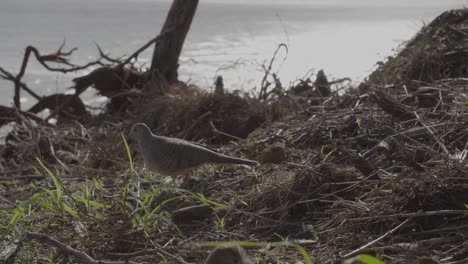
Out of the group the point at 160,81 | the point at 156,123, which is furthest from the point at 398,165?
the point at 160,81

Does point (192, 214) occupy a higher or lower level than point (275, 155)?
lower

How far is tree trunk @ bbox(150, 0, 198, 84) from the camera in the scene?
6.76 metres

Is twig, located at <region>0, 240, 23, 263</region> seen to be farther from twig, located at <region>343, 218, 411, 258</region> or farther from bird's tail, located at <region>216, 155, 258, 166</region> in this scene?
twig, located at <region>343, 218, 411, 258</region>

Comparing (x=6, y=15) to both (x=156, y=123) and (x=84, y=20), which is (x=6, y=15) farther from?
(x=156, y=123)

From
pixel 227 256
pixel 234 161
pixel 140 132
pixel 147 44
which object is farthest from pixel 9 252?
pixel 147 44

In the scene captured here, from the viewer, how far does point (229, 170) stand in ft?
12.9

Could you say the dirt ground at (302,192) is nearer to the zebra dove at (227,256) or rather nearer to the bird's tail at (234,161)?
the bird's tail at (234,161)

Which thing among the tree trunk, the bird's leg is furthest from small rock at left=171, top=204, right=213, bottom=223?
the tree trunk

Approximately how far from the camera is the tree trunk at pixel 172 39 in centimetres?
676

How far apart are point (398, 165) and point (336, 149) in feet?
1.43

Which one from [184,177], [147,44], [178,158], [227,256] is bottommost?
[184,177]

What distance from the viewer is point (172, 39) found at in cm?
688

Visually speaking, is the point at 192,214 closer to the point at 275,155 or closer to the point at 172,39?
the point at 275,155

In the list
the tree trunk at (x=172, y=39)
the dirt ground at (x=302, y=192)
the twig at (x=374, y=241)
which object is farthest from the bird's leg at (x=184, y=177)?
the tree trunk at (x=172, y=39)
